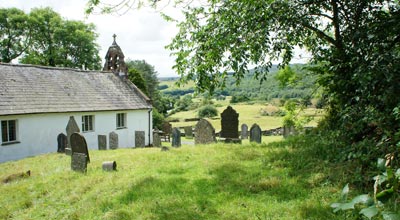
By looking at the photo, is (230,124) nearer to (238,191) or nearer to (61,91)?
(238,191)

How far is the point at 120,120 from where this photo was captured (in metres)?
24.2

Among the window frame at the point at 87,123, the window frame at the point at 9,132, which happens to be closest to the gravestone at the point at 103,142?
the window frame at the point at 87,123

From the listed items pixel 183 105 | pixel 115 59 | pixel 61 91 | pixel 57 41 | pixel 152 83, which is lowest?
pixel 183 105

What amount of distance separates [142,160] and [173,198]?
4324 millimetres

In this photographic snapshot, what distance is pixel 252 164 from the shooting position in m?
7.79

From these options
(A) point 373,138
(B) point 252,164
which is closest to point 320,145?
(B) point 252,164

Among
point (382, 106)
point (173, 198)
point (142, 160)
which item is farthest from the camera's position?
point (142, 160)

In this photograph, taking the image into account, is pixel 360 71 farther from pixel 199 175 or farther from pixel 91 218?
pixel 91 218

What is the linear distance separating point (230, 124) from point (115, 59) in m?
17.2

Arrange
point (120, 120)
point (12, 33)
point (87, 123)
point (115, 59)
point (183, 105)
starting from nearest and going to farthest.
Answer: point (87, 123) < point (120, 120) < point (115, 59) < point (12, 33) < point (183, 105)

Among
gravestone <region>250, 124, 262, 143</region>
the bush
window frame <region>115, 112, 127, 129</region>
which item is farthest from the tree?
gravestone <region>250, 124, 262, 143</region>

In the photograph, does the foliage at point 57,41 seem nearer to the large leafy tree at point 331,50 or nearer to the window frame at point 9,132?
the window frame at point 9,132

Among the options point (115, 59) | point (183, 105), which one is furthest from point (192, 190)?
point (183, 105)

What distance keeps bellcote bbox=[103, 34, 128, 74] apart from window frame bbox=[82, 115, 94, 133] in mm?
7202
